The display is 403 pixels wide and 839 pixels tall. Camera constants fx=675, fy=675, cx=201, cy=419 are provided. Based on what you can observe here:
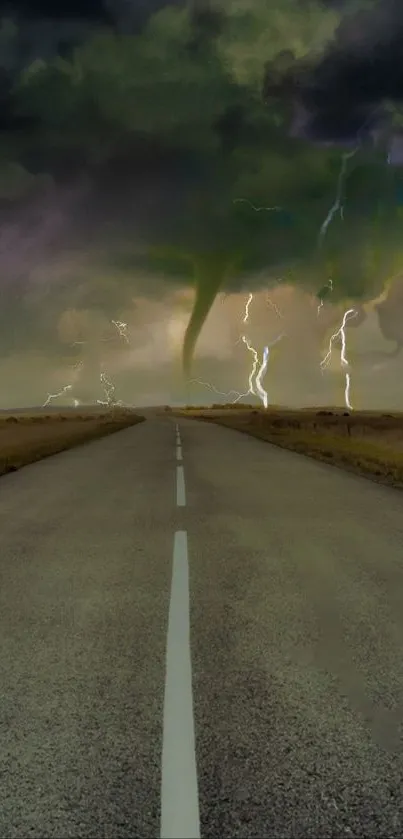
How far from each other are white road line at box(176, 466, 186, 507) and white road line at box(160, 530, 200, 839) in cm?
583

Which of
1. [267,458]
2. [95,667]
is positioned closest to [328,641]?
[95,667]

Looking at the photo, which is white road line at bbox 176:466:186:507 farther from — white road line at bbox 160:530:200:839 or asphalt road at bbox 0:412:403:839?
white road line at bbox 160:530:200:839

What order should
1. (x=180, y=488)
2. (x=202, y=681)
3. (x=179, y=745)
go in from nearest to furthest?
(x=179, y=745), (x=202, y=681), (x=180, y=488)

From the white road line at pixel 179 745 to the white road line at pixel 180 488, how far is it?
19.1ft

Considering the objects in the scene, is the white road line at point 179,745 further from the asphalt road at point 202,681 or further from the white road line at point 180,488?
the white road line at point 180,488

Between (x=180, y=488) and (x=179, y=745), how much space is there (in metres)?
9.61

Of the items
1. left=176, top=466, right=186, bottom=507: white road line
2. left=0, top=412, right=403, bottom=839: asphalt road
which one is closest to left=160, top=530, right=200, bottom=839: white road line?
left=0, top=412, right=403, bottom=839: asphalt road

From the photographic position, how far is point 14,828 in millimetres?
2355

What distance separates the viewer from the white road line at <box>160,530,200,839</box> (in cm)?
236

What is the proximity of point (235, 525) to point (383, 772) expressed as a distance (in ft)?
19.4

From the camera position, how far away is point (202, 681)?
3.61 m

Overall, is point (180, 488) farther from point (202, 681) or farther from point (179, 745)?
point (179, 745)

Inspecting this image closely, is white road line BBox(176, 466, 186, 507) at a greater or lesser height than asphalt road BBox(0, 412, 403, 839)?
lesser

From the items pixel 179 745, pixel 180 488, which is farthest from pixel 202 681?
pixel 180 488
